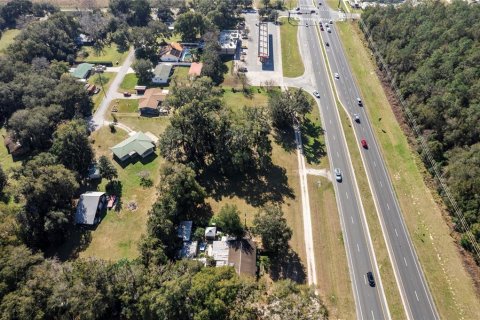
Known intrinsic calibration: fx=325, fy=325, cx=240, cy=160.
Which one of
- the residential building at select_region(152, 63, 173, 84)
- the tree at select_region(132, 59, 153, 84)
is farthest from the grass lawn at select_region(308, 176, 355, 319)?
the tree at select_region(132, 59, 153, 84)

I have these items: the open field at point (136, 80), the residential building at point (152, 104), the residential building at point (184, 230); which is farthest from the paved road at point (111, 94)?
the residential building at point (184, 230)

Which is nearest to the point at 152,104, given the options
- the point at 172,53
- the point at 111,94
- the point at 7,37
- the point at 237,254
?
the point at 111,94

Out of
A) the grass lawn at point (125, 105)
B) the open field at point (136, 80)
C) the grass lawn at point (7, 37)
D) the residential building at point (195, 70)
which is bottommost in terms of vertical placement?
the grass lawn at point (7, 37)

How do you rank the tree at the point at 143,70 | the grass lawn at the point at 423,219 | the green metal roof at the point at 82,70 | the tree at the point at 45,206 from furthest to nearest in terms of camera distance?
the green metal roof at the point at 82,70, the tree at the point at 143,70, the tree at the point at 45,206, the grass lawn at the point at 423,219

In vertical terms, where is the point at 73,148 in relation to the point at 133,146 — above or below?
above

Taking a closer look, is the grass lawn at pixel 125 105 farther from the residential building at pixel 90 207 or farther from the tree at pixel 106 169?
the residential building at pixel 90 207

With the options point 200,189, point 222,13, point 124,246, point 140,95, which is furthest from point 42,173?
point 222,13

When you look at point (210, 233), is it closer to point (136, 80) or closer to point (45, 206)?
point (45, 206)

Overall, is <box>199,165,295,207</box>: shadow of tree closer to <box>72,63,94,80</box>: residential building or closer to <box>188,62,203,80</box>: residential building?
<box>188,62,203,80</box>: residential building
